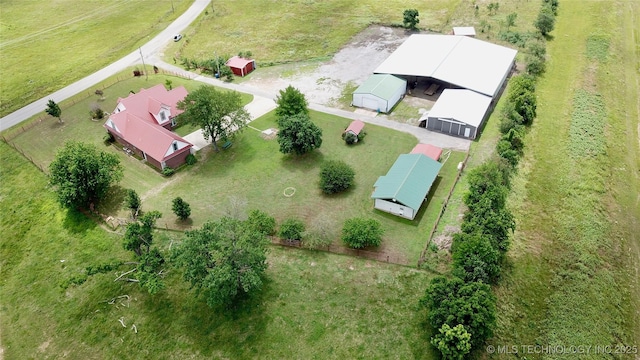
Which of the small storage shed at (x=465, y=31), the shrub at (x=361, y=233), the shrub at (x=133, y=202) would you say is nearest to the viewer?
the shrub at (x=361, y=233)

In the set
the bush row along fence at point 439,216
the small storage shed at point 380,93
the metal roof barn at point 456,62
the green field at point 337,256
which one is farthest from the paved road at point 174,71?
the metal roof barn at point 456,62

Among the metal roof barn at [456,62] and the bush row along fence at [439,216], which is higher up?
the metal roof barn at [456,62]

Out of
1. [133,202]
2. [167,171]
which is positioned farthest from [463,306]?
[167,171]

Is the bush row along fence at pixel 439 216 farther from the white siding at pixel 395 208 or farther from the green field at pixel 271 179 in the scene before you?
the white siding at pixel 395 208

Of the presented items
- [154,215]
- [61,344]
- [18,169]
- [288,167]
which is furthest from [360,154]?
[18,169]

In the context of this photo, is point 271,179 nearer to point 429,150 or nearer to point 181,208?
point 181,208
